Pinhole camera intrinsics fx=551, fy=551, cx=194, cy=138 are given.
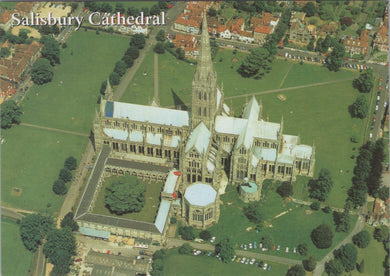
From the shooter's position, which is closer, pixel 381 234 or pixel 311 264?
pixel 311 264

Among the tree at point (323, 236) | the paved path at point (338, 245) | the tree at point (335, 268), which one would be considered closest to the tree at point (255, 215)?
the tree at point (323, 236)

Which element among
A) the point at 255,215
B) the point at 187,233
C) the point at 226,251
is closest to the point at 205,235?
the point at 187,233

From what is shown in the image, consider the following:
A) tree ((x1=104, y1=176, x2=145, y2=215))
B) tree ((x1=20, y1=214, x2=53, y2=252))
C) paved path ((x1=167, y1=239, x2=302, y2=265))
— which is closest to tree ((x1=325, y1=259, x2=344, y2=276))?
paved path ((x1=167, y1=239, x2=302, y2=265))

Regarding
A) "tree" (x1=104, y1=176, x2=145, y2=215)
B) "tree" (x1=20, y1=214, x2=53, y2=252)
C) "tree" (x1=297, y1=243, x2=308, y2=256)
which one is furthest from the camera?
"tree" (x1=104, y1=176, x2=145, y2=215)

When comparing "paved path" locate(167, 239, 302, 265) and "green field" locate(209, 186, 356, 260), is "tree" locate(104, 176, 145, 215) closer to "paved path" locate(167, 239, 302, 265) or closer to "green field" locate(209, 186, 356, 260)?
"paved path" locate(167, 239, 302, 265)

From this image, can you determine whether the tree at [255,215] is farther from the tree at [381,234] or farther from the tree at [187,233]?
the tree at [381,234]

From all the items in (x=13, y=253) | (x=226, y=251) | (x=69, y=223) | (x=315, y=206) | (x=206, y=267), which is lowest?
(x=13, y=253)

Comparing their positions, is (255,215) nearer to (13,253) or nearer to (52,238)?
(52,238)
